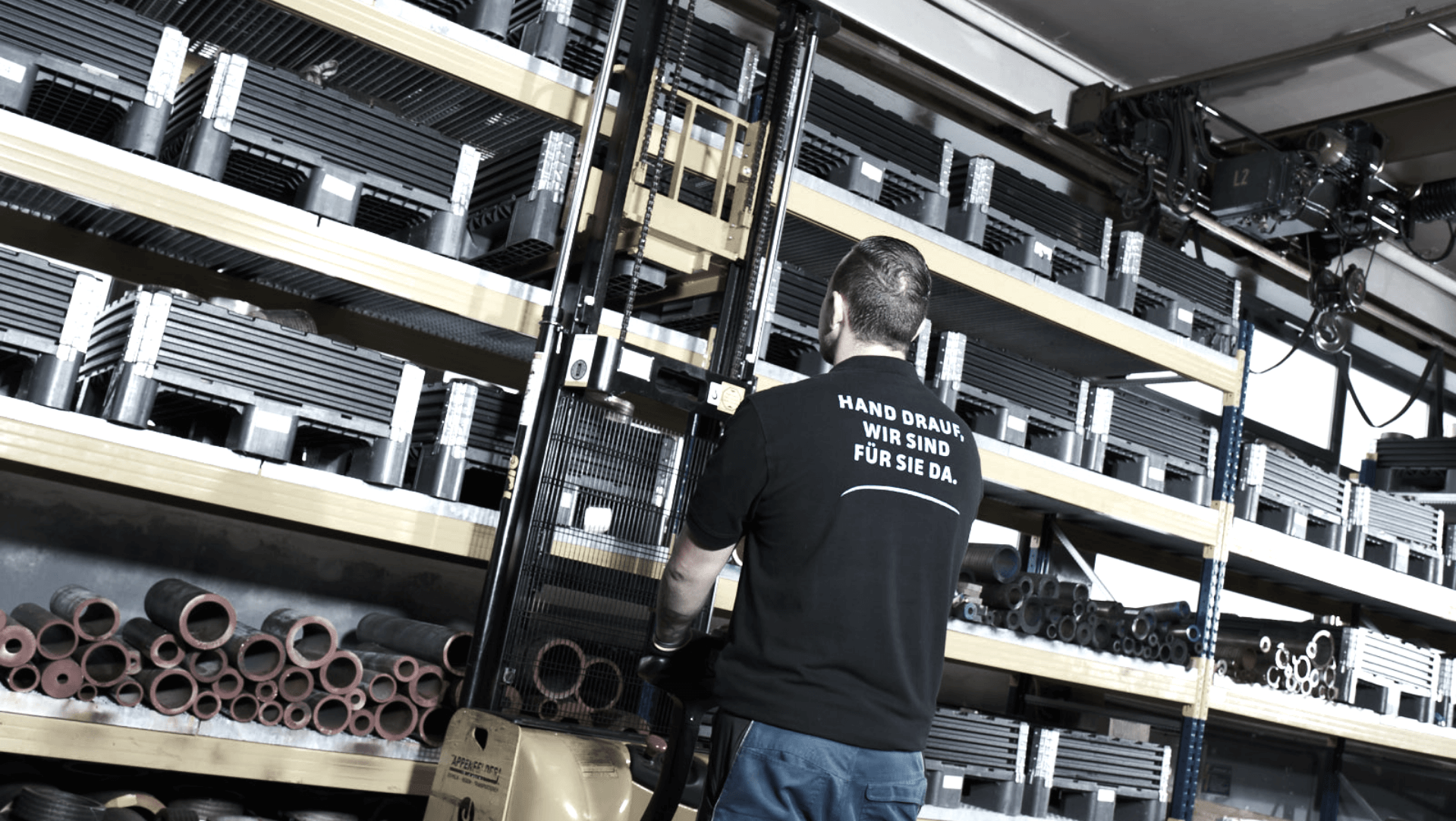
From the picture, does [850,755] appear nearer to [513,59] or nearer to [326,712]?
[326,712]

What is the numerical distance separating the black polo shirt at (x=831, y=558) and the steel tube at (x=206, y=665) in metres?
1.26

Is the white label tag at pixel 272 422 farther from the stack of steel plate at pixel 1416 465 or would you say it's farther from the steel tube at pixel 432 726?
the stack of steel plate at pixel 1416 465

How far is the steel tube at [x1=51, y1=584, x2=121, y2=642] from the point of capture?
93.1 inches

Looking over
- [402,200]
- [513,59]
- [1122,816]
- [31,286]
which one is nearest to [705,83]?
[513,59]

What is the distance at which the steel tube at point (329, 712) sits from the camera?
2.57 m

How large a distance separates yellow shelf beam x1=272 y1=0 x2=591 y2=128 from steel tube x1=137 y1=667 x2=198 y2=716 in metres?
1.50

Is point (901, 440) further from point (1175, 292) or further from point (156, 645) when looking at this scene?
point (1175, 292)

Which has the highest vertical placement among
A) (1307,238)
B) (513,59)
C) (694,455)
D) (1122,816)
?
(1307,238)

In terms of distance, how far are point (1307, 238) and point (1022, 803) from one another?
3199 mm

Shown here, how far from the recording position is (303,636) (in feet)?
9.13

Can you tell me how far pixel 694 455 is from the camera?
9.64 feet

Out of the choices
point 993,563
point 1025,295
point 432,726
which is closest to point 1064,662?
point 993,563

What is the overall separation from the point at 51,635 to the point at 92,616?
0.12 m

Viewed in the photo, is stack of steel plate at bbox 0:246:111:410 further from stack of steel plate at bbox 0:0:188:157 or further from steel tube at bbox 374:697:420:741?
steel tube at bbox 374:697:420:741
